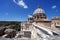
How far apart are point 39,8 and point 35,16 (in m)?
3.90

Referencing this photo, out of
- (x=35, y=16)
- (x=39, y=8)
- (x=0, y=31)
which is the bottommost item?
(x=0, y=31)

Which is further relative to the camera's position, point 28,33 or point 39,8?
point 39,8

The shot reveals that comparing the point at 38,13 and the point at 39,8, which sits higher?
the point at 39,8

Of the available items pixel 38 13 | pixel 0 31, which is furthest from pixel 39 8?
pixel 0 31

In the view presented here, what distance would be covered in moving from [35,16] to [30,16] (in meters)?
2.47

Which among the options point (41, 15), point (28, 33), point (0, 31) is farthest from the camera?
point (41, 15)

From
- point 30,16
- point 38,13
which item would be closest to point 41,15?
point 38,13

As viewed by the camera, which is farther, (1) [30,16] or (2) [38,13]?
(1) [30,16]

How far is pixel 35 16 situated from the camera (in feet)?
78.7

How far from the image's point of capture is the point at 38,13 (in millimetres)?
24156

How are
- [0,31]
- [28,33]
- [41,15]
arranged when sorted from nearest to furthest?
[28,33], [0,31], [41,15]

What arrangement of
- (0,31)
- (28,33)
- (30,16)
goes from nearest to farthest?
1. (28,33)
2. (0,31)
3. (30,16)

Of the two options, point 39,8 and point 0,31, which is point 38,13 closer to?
point 39,8

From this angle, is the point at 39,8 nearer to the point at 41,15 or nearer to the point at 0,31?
the point at 41,15
